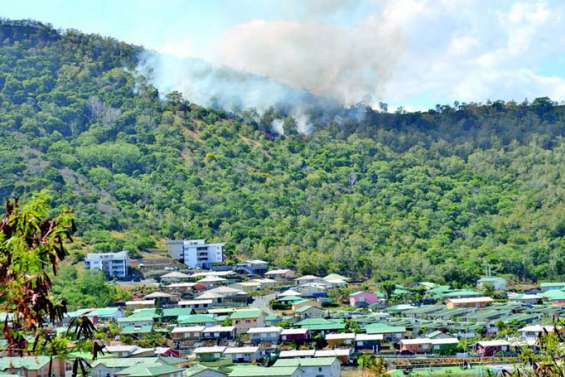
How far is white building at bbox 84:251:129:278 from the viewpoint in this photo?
5875 centimetres

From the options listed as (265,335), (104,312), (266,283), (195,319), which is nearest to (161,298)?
(104,312)

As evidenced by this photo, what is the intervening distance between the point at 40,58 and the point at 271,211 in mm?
40825

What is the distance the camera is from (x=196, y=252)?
66250mm

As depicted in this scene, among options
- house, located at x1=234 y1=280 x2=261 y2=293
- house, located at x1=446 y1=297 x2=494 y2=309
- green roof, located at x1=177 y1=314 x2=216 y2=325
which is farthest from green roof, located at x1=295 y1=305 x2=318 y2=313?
house, located at x1=446 y1=297 x2=494 y2=309

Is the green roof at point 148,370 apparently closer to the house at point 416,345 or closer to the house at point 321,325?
the house at point 416,345

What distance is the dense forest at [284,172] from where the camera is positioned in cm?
6856

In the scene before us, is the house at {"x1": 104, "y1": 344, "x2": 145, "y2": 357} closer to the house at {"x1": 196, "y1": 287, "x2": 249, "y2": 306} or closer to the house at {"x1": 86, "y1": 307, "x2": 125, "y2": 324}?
the house at {"x1": 86, "y1": 307, "x2": 125, "y2": 324}

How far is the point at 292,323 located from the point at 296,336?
2822 mm

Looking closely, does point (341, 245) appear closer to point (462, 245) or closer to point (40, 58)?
point (462, 245)

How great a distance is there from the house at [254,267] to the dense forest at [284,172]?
2.12m

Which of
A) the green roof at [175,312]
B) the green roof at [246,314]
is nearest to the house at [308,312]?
the green roof at [246,314]

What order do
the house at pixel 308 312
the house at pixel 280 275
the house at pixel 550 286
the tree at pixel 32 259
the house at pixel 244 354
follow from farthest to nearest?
the house at pixel 280 275 → the house at pixel 550 286 → the house at pixel 308 312 → the house at pixel 244 354 → the tree at pixel 32 259

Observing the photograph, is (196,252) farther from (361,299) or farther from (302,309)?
(302,309)

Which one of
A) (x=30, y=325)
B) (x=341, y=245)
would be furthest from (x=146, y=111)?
(x=30, y=325)
